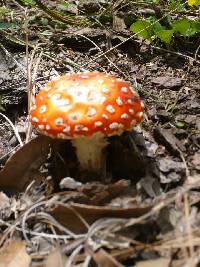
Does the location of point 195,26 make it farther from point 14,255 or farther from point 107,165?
point 14,255

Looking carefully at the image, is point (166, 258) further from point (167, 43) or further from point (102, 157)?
point (167, 43)

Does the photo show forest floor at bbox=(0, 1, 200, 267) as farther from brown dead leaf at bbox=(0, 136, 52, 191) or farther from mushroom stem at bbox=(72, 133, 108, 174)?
mushroom stem at bbox=(72, 133, 108, 174)

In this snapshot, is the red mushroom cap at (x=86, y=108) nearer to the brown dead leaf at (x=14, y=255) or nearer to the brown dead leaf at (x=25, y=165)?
the brown dead leaf at (x=25, y=165)

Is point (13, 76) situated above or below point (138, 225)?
above

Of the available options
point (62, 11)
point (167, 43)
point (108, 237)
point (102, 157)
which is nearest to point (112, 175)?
point (102, 157)

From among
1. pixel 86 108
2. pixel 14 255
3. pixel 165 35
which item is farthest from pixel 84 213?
pixel 165 35

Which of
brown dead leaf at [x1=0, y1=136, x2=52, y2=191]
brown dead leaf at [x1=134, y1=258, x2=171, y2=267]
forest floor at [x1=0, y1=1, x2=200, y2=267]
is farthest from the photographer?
brown dead leaf at [x1=0, y1=136, x2=52, y2=191]

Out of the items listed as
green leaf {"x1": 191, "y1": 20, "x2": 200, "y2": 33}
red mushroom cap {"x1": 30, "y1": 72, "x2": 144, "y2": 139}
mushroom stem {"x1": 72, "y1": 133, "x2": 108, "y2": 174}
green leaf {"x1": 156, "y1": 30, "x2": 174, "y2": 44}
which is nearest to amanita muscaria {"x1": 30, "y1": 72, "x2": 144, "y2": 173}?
red mushroom cap {"x1": 30, "y1": 72, "x2": 144, "y2": 139}
